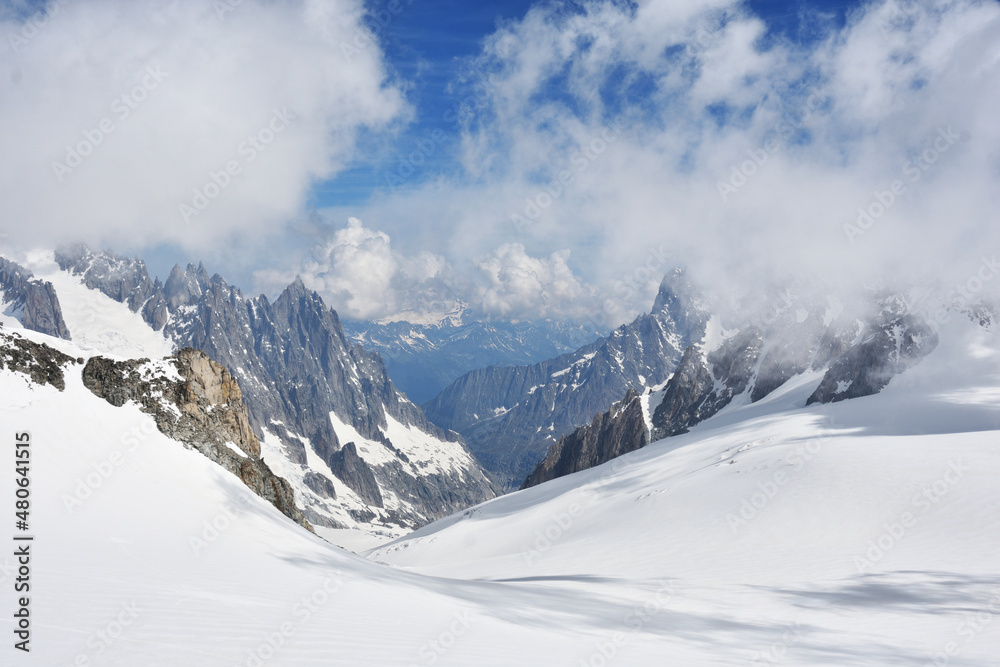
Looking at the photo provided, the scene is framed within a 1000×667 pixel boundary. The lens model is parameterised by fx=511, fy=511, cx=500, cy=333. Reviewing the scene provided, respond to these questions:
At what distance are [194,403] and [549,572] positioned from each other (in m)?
23.0

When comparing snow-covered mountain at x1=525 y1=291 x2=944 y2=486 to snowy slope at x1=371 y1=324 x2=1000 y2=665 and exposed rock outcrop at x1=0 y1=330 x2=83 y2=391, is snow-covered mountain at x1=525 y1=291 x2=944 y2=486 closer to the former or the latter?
snowy slope at x1=371 y1=324 x2=1000 y2=665

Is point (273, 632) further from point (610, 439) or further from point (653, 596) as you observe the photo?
point (610, 439)

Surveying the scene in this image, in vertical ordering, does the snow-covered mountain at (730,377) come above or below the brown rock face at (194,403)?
above

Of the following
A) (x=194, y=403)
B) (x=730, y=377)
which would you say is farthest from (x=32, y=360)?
(x=730, y=377)

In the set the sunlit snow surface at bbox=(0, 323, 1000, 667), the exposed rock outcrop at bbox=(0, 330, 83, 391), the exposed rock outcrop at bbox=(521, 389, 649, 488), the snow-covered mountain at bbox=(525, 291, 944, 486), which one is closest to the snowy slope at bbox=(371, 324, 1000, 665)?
the sunlit snow surface at bbox=(0, 323, 1000, 667)

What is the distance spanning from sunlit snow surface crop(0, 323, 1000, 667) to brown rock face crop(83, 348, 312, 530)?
4.18 ft

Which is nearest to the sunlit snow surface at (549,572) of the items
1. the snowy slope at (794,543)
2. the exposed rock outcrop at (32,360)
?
the snowy slope at (794,543)

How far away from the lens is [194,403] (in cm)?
3050

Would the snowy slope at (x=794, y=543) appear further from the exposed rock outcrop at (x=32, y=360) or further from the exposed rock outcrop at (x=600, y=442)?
the exposed rock outcrop at (x=600, y=442)

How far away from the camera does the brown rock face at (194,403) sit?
27.1 metres

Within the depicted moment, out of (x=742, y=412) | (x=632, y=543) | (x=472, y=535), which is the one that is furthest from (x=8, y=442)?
(x=742, y=412)

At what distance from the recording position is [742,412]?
115188 mm

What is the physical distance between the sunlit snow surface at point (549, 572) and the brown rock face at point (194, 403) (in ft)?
4.18

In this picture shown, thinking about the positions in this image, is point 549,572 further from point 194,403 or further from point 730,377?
point 730,377
